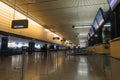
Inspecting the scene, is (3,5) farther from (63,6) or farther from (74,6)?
(74,6)

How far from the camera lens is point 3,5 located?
8.97 metres

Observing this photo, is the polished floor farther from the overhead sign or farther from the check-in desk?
the overhead sign

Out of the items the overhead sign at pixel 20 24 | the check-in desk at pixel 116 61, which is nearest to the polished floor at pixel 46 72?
the check-in desk at pixel 116 61

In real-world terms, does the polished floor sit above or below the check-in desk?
below

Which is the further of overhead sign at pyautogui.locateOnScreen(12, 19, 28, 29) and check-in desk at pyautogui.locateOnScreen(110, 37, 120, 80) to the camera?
overhead sign at pyautogui.locateOnScreen(12, 19, 28, 29)

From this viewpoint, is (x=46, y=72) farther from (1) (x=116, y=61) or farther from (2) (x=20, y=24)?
(2) (x=20, y=24)

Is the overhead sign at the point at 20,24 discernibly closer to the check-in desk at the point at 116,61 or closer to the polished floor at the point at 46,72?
the polished floor at the point at 46,72

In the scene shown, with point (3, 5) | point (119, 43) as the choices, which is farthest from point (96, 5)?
point (3, 5)

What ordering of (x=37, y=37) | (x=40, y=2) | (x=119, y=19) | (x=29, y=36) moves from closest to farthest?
1. (x=119, y=19)
2. (x=40, y=2)
3. (x=29, y=36)
4. (x=37, y=37)

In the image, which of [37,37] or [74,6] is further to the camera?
[37,37]

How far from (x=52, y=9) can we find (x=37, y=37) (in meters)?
6.78

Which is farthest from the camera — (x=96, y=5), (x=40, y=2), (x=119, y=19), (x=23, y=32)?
(x=23, y=32)

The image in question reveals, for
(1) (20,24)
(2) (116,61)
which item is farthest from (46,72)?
(1) (20,24)

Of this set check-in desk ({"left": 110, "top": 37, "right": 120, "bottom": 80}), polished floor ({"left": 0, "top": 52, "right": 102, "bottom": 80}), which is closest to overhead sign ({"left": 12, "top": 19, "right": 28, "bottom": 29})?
polished floor ({"left": 0, "top": 52, "right": 102, "bottom": 80})
